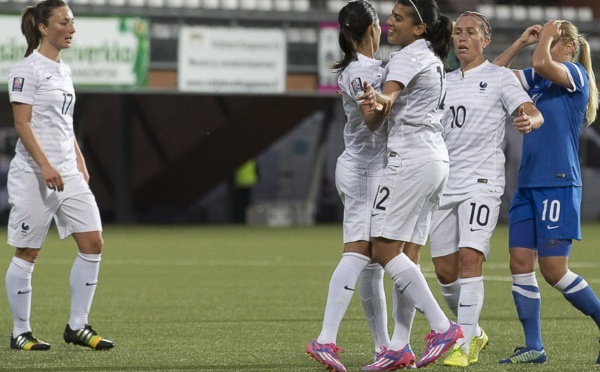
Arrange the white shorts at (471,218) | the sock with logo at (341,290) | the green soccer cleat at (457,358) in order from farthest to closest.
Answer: the white shorts at (471,218)
the green soccer cleat at (457,358)
the sock with logo at (341,290)

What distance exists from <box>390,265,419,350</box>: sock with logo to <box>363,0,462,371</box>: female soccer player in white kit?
13 cm

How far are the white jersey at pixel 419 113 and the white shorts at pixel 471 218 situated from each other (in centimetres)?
63

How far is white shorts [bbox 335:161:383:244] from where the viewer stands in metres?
6.94

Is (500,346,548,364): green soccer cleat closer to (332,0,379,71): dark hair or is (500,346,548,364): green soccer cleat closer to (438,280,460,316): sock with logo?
(438,280,460,316): sock with logo

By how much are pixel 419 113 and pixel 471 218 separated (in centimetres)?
88

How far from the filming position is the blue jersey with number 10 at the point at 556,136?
7406 mm

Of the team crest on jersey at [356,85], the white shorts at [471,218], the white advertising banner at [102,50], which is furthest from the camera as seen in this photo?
the white advertising banner at [102,50]

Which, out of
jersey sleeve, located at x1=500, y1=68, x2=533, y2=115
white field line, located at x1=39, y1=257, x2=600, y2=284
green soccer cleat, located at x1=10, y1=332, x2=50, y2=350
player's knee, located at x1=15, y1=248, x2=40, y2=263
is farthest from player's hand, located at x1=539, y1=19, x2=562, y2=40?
white field line, located at x1=39, y1=257, x2=600, y2=284

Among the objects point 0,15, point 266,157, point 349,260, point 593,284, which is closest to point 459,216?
point 349,260

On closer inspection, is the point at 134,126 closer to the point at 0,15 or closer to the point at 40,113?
the point at 0,15

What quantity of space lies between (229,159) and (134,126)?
2314 millimetres

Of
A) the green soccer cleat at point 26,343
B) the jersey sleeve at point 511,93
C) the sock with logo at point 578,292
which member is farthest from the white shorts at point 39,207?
the sock with logo at point 578,292

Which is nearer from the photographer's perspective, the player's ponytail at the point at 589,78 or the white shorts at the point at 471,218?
the white shorts at the point at 471,218

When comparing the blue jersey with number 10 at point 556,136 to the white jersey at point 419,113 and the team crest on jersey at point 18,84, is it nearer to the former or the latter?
the white jersey at point 419,113
